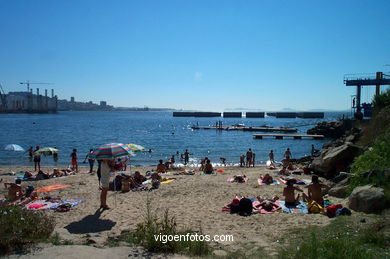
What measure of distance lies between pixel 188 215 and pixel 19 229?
4364 mm

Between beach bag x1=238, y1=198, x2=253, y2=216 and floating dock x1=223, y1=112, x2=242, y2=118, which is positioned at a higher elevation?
floating dock x1=223, y1=112, x2=242, y2=118

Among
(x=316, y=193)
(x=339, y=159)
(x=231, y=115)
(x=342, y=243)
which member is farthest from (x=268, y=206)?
(x=231, y=115)

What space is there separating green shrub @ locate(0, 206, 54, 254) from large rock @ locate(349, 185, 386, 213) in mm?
6616

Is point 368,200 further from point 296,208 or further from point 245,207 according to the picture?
point 245,207

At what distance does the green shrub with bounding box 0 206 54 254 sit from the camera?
15.2 ft

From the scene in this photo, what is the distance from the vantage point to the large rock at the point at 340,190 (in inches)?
369

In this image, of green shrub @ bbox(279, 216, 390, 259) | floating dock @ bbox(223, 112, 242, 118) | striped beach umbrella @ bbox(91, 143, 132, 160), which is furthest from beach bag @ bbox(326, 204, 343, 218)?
floating dock @ bbox(223, 112, 242, 118)

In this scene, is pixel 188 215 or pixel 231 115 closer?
pixel 188 215

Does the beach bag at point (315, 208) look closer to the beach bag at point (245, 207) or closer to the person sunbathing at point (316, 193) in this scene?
the person sunbathing at point (316, 193)

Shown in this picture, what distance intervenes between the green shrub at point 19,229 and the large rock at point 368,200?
662 centimetres

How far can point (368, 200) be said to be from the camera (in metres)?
7.14

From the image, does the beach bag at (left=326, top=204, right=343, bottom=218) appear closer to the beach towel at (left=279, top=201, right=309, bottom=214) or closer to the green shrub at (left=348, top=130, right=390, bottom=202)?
the beach towel at (left=279, top=201, right=309, bottom=214)

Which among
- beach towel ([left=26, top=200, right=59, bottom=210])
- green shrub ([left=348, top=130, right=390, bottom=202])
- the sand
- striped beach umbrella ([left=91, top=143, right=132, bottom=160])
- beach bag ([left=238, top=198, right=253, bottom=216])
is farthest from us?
beach towel ([left=26, top=200, right=59, bottom=210])

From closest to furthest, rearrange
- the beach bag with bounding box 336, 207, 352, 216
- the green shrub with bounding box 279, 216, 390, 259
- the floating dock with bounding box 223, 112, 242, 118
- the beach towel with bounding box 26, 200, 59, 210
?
the green shrub with bounding box 279, 216, 390, 259 → the beach bag with bounding box 336, 207, 352, 216 → the beach towel with bounding box 26, 200, 59, 210 → the floating dock with bounding box 223, 112, 242, 118
